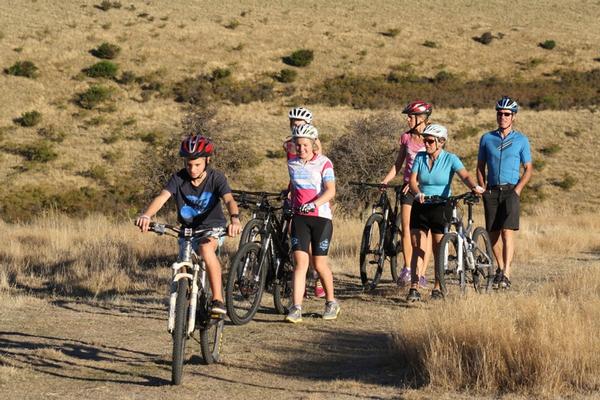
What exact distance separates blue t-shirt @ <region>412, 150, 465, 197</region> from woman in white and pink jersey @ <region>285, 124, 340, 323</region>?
148cm

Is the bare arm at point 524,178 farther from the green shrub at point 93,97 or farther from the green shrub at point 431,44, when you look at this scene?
the green shrub at point 431,44

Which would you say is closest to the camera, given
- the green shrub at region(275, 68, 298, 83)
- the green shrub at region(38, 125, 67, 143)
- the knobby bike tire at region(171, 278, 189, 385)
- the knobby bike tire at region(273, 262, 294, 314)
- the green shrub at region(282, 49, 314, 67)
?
the knobby bike tire at region(171, 278, 189, 385)

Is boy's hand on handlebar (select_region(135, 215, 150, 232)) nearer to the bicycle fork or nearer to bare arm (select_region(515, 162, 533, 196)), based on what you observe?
the bicycle fork

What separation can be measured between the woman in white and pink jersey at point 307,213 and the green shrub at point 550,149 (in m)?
33.1

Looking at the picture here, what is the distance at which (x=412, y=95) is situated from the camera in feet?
180

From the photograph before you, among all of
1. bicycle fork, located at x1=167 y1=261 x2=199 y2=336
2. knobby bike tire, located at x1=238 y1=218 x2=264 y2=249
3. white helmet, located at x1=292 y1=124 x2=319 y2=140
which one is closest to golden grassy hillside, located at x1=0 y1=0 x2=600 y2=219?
knobby bike tire, located at x1=238 y1=218 x2=264 y2=249

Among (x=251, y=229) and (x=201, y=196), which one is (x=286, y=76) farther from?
(x=201, y=196)

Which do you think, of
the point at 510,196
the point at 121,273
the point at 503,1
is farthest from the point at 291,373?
the point at 503,1

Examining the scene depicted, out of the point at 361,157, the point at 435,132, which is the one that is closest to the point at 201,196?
the point at 435,132

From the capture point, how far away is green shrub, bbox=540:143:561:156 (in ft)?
134

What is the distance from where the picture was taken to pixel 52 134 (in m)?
43.4

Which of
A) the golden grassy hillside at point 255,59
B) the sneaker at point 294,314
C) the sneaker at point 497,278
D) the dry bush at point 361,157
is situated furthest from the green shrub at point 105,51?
the sneaker at point 294,314

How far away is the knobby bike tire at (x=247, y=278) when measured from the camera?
8.87 m

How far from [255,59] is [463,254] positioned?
2058 inches
